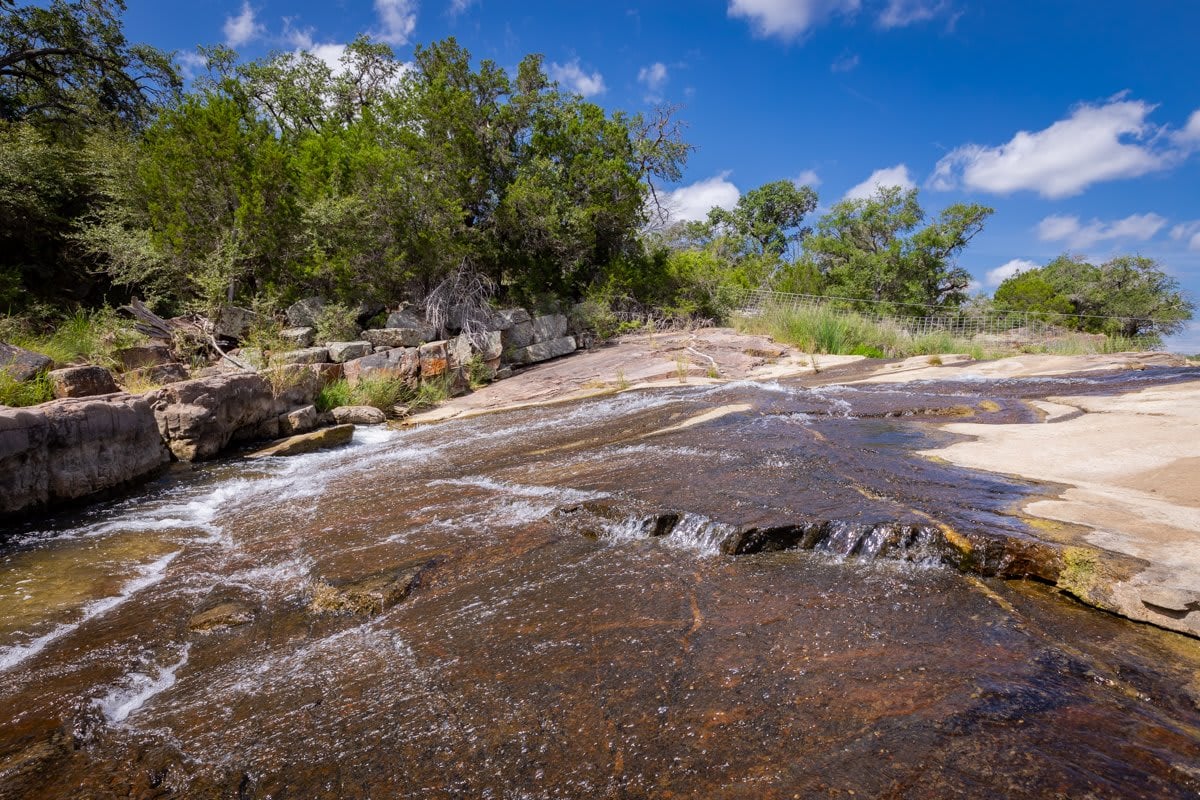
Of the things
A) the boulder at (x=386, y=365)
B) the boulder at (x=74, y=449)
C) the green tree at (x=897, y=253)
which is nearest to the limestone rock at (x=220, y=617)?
the boulder at (x=74, y=449)

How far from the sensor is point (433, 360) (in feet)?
35.5

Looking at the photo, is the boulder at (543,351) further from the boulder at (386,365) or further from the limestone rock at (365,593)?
the limestone rock at (365,593)

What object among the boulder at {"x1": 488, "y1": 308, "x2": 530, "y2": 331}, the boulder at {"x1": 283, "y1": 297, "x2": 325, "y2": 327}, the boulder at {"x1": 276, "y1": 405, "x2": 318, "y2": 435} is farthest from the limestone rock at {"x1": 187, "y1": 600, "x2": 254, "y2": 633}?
the boulder at {"x1": 283, "y1": 297, "x2": 325, "y2": 327}

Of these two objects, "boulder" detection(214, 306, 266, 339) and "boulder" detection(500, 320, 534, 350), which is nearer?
"boulder" detection(214, 306, 266, 339)

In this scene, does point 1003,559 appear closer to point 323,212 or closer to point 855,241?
point 323,212

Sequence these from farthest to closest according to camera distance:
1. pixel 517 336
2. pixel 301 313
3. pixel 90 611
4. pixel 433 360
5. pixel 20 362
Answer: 1. pixel 517 336
2. pixel 301 313
3. pixel 433 360
4. pixel 20 362
5. pixel 90 611

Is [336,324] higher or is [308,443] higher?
[336,324]

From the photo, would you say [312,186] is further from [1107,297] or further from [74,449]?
[1107,297]

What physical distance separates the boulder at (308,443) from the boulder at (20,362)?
7.70 feet

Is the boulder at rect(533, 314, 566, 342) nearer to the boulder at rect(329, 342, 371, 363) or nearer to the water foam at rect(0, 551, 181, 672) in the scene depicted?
the boulder at rect(329, 342, 371, 363)

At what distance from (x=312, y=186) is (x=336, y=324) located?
354 cm

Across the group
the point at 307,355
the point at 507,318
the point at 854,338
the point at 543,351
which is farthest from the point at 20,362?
the point at 854,338

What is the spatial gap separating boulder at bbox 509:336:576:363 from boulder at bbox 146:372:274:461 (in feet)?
20.6

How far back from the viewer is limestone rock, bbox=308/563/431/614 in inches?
112
